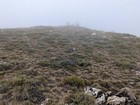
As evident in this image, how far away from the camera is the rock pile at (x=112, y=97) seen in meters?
8.26

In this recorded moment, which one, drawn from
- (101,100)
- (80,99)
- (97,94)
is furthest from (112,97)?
(80,99)

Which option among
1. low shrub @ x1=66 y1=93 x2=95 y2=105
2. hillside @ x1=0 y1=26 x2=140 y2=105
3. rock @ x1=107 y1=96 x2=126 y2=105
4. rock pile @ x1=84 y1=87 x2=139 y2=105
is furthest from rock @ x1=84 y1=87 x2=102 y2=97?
rock @ x1=107 y1=96 x2=126 y2=105

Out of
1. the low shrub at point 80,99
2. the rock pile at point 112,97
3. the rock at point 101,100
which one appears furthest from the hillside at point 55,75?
the rock at point 101,100

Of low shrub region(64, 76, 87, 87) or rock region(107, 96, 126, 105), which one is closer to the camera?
rock region(107, 96, 126, 105)

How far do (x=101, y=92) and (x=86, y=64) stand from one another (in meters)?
4.75

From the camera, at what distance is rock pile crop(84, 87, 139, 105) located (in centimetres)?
826

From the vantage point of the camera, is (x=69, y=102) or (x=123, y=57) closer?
(x=69, y=102)

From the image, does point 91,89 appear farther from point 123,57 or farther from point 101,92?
point 123,57

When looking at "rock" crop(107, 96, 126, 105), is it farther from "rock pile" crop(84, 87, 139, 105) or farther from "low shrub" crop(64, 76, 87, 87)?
"low shrub" crop(64, 76, 87, 87)

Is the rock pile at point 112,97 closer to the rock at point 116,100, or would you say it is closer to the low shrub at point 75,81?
the rock at point 116,100

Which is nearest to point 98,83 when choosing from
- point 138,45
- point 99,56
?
point 99,56

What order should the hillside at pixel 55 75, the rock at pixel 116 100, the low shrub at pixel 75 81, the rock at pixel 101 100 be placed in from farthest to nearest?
the low shrub at pixel 75 81 → the hillside at pixel 55 75 → the rock at pixel 101 100 → the rock at pixel 116 100

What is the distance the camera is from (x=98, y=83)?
1050 centimetres

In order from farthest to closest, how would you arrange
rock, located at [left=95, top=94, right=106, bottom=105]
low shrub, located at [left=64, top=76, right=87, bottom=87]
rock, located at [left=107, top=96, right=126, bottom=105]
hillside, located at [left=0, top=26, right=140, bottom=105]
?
low shrub, located at [left=64, top=76, right=87, bottom=87], hillside, located at [left=0, top=26, right=140, bottom=105], rock, located at [left=95, top=94, right=106, bottom=105], rock, located at [left=107, top=96, right=126, bottom=105]
